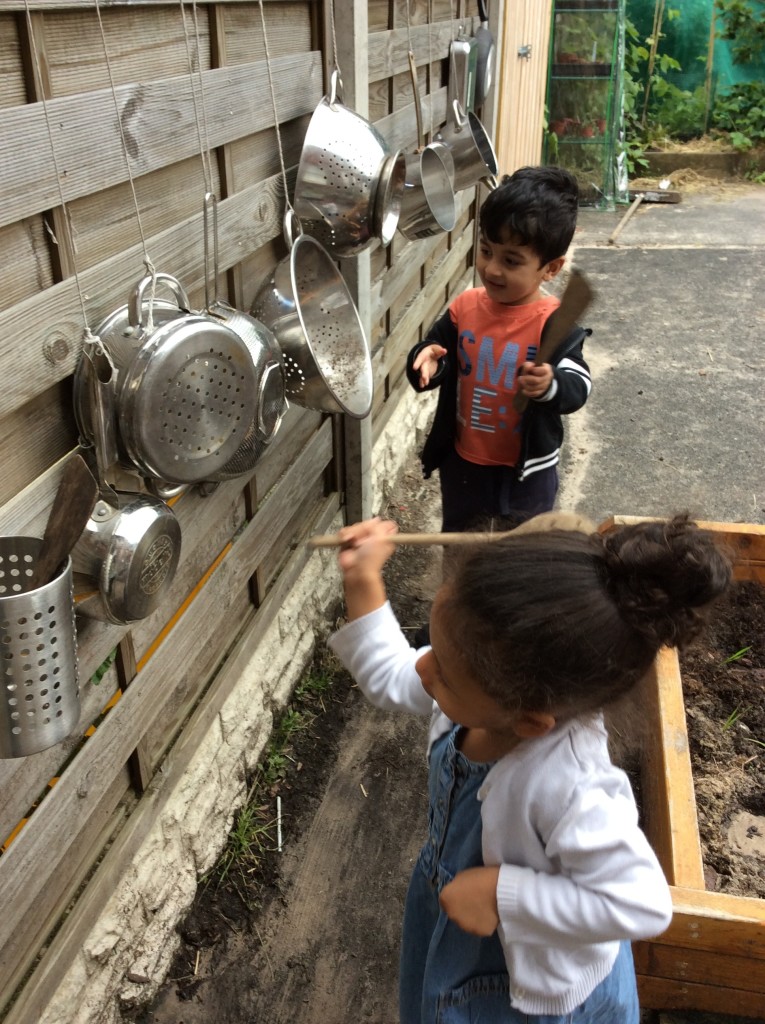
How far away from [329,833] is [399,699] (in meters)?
1.15

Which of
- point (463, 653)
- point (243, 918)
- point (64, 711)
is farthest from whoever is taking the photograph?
point (243, 918)

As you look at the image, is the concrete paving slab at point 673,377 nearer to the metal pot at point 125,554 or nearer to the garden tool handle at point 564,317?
the garden tool handle at point 564,317

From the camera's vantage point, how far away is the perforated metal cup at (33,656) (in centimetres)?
109

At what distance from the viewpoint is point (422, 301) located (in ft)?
13.2

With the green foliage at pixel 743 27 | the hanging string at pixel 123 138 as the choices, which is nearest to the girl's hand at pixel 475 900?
the hanging string at pixel 123 138

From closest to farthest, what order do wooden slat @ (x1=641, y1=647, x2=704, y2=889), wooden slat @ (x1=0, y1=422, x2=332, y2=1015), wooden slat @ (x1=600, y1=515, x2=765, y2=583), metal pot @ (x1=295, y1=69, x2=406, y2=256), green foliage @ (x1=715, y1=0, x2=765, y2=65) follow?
wooden slat @ (x1=0, y1=422, x2=332, y2=1015)
wooden slat @ (x1=641, y1=647, x2=704, y2=889)
metal pot @ (x1=295, y1=69, x2=406, y2=256)
wooden slat @ (x1=600, y1=515, x2=765, y2=583)
green foliage @ (x1=715, y1=0, x2=765, y2=65)

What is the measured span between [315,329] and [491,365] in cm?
51

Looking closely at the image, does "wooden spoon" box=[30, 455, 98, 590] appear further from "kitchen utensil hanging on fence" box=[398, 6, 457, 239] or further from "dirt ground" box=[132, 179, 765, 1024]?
"kitchen utensil hanging on fence" box=[398, 6, 457, 239]

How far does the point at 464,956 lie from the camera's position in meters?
1.26

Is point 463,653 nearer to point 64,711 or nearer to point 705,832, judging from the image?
point 64,711

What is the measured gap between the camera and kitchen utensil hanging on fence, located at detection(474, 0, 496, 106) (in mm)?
4172

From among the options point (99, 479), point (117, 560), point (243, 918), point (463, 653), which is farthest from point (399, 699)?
point (243, 918)

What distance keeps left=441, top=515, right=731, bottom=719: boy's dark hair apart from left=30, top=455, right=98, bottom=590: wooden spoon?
1.55 feet

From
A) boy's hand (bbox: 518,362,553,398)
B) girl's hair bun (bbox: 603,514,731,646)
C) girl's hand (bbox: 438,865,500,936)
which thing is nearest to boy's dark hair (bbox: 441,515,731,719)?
girl's hair bun (bbox: 603,514,731,646)
